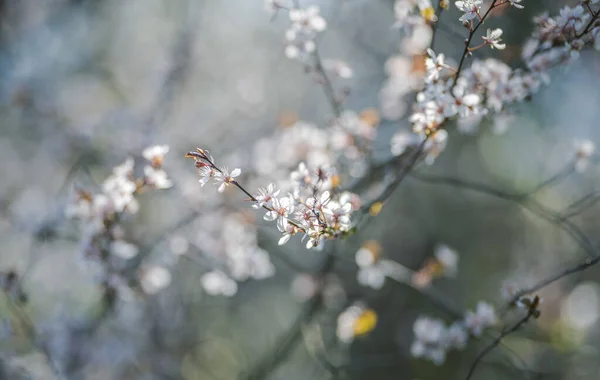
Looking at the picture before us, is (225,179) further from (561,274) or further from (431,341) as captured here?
(431,341)

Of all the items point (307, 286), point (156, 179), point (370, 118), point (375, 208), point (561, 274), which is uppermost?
point (370, 118)

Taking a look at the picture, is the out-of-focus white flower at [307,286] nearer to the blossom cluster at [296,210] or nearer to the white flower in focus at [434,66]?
the blossom cluster at [296,210]

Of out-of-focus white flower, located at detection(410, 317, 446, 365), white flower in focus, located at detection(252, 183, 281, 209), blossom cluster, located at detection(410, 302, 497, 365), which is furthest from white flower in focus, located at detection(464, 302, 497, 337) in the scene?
white flower in focus, located at detection(252, 183, 281, 209)

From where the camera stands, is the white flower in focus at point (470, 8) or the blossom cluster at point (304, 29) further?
the blossom cluster at point (304, 29)

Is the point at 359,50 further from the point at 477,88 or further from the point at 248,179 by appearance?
the point at 477,88

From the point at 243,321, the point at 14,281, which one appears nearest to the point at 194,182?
the point at 14,281

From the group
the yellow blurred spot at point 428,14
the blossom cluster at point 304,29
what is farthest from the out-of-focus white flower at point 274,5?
the yellow blurred spot at point 428,14

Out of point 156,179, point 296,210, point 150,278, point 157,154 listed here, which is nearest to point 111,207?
point 156,179
